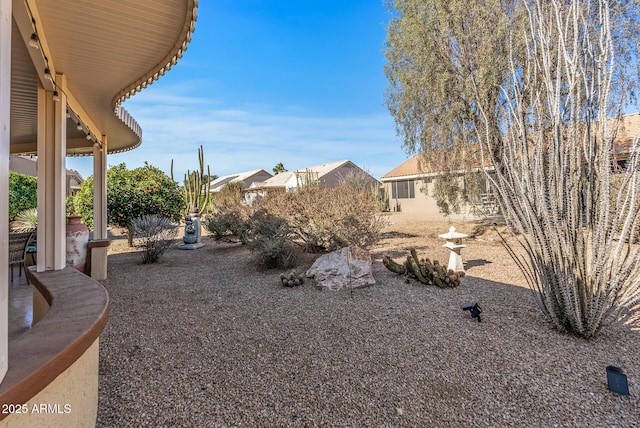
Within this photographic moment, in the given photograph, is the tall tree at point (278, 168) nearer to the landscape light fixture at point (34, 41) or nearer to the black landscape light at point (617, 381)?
the landscape light fixture at point (34, 41)

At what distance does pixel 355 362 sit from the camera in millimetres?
3070

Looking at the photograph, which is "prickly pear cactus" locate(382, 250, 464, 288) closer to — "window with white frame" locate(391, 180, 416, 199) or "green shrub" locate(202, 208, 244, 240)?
"green shrub" locate(202, 208, 244, 240)

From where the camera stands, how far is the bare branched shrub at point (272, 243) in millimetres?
7016

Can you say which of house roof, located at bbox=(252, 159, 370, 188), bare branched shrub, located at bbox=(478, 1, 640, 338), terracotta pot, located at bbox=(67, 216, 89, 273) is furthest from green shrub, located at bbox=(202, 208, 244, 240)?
house roof, located at bbox=(252, 159, 370, 188)

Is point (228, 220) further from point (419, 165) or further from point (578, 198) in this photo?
point (578, 198)

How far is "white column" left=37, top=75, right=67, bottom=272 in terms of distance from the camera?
4.15 m

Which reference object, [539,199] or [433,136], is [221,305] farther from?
[433,136]

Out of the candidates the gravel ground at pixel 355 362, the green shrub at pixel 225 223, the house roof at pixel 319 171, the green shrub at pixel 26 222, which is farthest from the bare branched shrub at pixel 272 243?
the house roof at pixel 319 171

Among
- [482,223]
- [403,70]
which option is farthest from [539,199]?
[482,223]

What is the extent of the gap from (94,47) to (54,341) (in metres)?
3.50

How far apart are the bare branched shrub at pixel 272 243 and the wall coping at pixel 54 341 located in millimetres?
4169

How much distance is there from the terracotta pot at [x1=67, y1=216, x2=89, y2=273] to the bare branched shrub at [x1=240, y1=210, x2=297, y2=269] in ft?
10.2

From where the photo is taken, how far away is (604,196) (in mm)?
3248

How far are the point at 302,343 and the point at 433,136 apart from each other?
9224 millimetres
